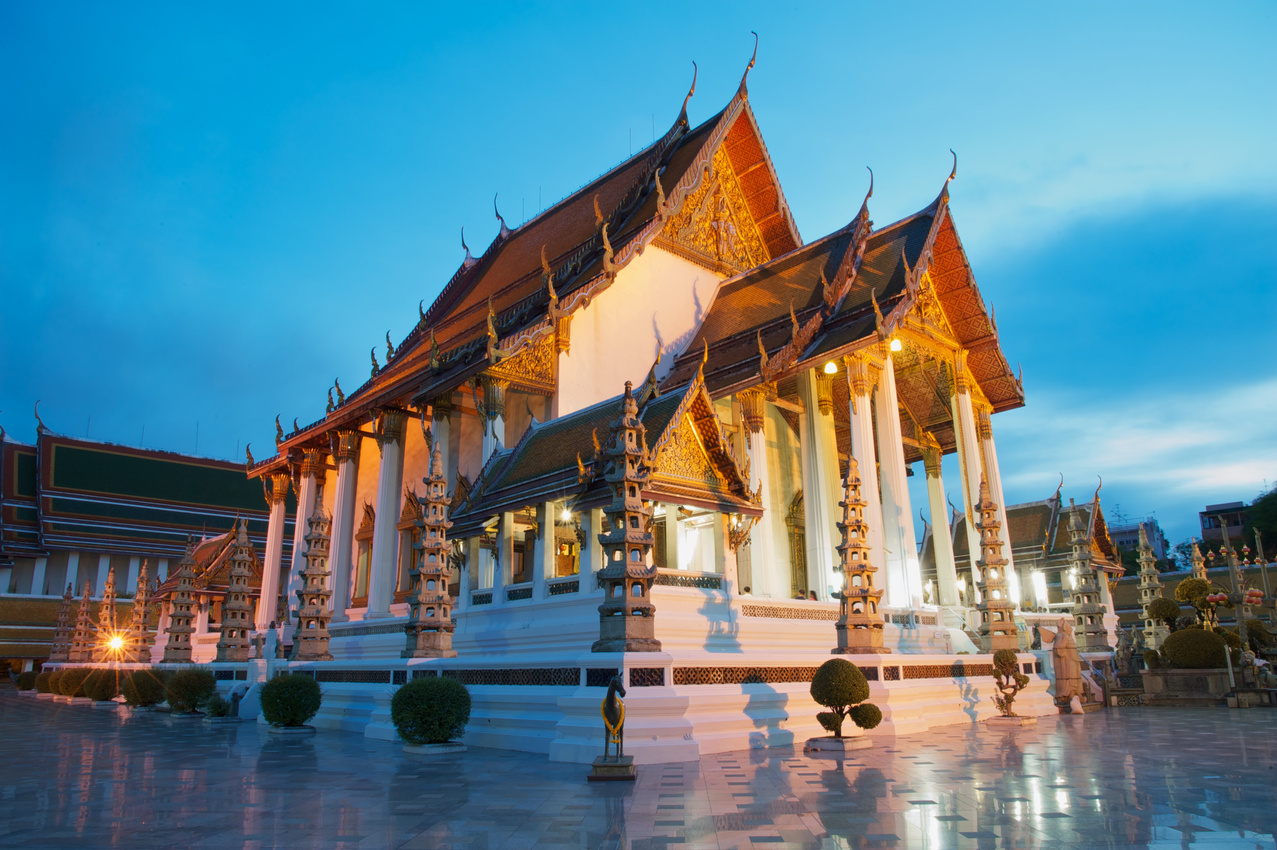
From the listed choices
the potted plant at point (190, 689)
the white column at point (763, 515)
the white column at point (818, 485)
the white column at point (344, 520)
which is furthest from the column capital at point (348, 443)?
the white column at point (818, 485)

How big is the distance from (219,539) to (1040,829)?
31.4 m

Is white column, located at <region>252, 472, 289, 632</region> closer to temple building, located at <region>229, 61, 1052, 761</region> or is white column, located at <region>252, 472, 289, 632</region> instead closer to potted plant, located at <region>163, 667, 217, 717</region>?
temple building, located at <region>229, 61, 1052, 761</region>

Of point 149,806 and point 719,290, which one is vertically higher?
point 719,290

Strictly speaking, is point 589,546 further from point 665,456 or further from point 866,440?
point 866,440

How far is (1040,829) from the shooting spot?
178 inches

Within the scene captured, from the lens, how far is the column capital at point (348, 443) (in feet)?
68.4

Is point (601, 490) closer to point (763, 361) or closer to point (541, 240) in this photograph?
point (763, 361)

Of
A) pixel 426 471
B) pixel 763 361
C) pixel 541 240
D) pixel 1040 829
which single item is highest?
pixel 541 240

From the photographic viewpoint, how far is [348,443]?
2097 centimetres

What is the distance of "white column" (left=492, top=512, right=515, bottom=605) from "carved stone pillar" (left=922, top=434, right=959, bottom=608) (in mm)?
8855

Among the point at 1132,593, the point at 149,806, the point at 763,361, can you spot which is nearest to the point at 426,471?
the point at 763,361

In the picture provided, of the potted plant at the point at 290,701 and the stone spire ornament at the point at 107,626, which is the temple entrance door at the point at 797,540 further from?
the stone spire ornament at the point at 107,626

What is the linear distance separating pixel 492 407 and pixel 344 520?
23.3 ft

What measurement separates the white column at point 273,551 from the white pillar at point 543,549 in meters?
13.7
